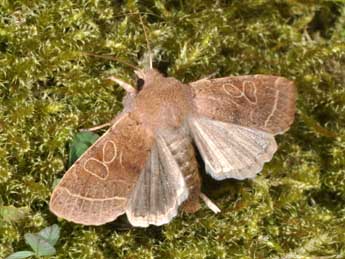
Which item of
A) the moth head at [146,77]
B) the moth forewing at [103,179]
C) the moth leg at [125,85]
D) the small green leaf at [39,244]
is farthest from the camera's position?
the moth leg at [125,85]

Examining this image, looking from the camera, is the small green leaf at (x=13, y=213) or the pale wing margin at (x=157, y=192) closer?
the pale wing margin at (x=157, y=192)

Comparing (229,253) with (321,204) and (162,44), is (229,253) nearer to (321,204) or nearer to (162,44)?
(321,204)

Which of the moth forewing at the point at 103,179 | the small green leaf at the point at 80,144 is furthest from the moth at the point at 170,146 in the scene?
the small green leaf at the point at 80,144

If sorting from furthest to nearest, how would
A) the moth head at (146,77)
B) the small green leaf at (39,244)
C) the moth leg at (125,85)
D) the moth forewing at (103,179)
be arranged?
the moth leg at (125,85) → the moth head at (146,77) → the small green leaf at (39,244) → the moth forewing at (103,179)

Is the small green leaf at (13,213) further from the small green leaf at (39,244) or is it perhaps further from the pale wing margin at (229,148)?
the pale wing margin at (229,148)

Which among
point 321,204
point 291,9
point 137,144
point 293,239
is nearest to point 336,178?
point 321,204

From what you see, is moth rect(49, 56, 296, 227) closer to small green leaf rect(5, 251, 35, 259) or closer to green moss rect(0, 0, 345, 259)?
green moss rect(0, 0, 345, 259)

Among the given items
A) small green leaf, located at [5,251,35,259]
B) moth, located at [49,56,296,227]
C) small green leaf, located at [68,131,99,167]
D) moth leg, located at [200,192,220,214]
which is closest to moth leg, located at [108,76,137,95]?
moth, located at [49,56,296,227]
